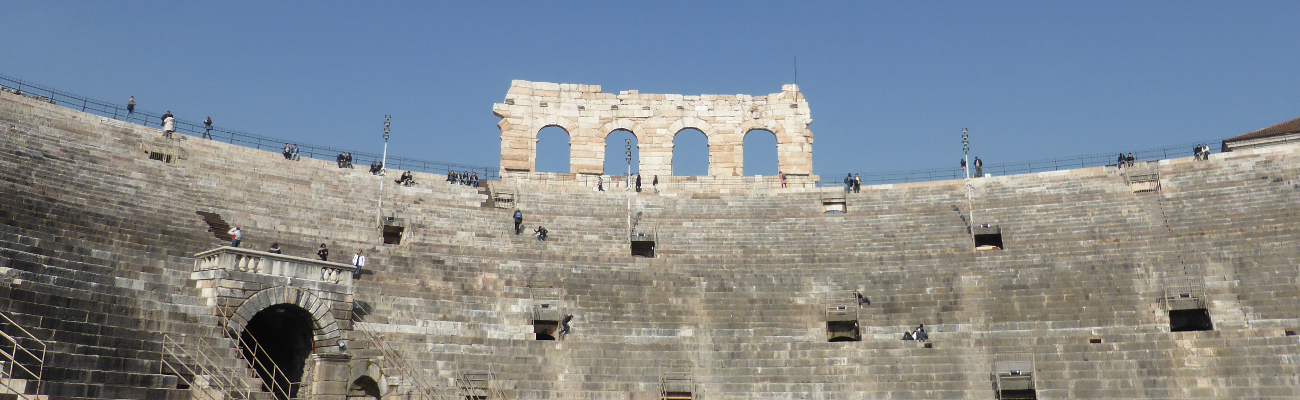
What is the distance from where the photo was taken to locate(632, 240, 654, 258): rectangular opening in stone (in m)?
36.8

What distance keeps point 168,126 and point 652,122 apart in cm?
1994

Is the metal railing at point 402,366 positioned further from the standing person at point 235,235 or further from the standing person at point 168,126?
the standing person at point 168,126

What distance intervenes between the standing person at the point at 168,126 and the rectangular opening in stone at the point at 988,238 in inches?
Answer: 1121

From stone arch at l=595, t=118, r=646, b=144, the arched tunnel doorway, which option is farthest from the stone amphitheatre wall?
stone arch at l=595, t=118, r=646, b=144

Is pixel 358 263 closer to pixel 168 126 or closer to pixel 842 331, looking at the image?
pixel 168 126

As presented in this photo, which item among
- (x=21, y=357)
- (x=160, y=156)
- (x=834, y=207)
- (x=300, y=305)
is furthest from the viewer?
(x=834, y=207)

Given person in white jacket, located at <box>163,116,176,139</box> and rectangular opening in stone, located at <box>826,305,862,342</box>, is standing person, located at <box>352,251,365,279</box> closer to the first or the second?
person in white jacket, located at <box>163,116,176,139</box>

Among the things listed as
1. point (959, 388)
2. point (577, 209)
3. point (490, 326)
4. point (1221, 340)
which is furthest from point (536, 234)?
point (1221, 340)

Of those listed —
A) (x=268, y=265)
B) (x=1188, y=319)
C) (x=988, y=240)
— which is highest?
(x=988, y=240)

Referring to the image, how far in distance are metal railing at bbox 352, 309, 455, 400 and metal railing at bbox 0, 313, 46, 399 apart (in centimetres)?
892

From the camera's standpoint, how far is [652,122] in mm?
45812

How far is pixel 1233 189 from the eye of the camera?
36.2 metres

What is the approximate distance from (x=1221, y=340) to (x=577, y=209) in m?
22.1

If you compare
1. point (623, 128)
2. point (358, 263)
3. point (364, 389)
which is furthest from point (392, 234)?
point (623, 128)
